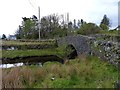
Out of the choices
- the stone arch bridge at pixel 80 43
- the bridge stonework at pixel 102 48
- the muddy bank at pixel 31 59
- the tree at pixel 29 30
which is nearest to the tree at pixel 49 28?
the tree at pixel 29 30

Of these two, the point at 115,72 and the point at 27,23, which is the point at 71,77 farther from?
the point at 27,23

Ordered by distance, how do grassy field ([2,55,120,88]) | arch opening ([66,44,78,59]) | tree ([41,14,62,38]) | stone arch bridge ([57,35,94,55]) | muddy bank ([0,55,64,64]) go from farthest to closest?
tree ([41,14,62,38]) < arch opening ([66,44,78,59]) < muddy bank ([0,55,64,64]) < stone arch bridge ([57,35,94,55]) < grassy field ([2,55,120,88])

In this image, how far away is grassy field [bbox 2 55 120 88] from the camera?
10.3 metres

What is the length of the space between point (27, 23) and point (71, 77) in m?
37.0

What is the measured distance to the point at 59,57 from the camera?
A: 27062 millimetres

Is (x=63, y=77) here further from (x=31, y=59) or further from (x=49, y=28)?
(x=49, y=28)

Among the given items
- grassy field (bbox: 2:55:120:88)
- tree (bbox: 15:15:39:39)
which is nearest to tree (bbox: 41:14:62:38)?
tree (bbox: 15:15:39:39)

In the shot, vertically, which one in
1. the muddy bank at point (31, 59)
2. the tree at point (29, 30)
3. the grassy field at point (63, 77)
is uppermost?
the tree at point (29, 30)

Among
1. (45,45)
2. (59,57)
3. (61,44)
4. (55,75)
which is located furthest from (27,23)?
(55,75)

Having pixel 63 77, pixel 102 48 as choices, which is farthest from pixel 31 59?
pixel 63 77

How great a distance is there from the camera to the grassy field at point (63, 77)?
10320 mm

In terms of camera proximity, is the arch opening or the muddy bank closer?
the muddy bank

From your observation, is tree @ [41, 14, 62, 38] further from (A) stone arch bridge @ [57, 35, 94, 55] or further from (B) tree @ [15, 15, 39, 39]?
(A) stone arch bridge @ [57, 35, 94, 55]

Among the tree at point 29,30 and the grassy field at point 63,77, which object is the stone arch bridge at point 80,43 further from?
the tree at point 29,30
